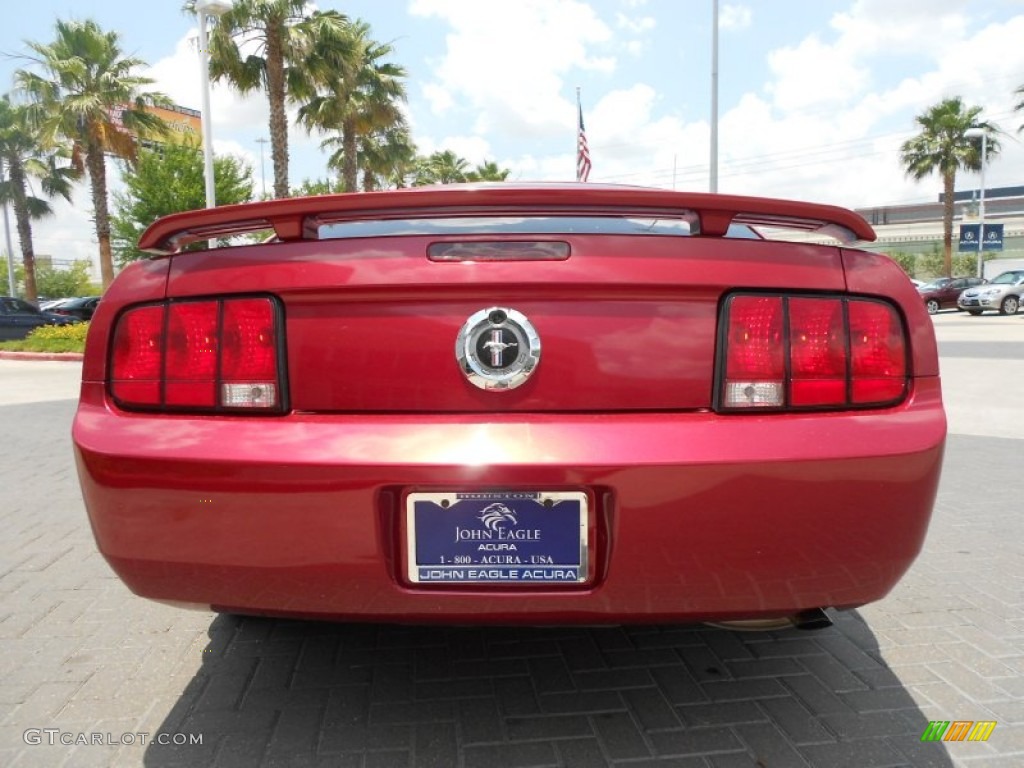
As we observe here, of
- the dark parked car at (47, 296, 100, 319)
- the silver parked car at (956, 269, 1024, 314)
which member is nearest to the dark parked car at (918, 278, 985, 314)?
the silver parked car at (956, 269, 1024, 314)

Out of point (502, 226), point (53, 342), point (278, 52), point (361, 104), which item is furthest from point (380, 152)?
point (502, 226)

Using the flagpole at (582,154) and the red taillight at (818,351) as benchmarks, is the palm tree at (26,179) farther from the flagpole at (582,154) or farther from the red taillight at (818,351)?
the red taillight at (818,351)

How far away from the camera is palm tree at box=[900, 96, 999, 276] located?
31484mm

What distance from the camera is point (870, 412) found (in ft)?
5.47

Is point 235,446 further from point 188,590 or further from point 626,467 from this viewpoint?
point 626,467

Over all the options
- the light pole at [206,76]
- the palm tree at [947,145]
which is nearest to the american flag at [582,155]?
the light pole at [206,76]

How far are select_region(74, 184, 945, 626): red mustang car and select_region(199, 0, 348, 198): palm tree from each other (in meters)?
17.2

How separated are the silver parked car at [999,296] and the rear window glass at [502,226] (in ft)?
86.8

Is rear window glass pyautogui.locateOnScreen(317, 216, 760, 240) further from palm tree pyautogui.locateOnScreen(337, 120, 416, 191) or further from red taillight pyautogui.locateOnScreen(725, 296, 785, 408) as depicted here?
palm tree pyautogui.locateOnScreen(337, 120, 416, 191)

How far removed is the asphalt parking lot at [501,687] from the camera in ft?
5.96

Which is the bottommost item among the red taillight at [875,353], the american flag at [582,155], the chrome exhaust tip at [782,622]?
the chrome exhaust tip at [782,622]

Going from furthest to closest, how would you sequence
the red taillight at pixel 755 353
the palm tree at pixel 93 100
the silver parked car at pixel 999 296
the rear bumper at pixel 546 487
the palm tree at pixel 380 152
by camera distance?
1. the palm tree at pixel 380 152
2. the silver parked car at pixel 999 296
3. the palm tree at pixel 93 100
4. the red taillight at pixel 755 353
5. the rear bumper at pixel 546 487

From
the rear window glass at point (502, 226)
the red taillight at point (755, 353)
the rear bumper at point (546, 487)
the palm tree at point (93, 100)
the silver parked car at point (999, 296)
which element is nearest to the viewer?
the rear bumper at point (546, 487)

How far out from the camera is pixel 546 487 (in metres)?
1.52
